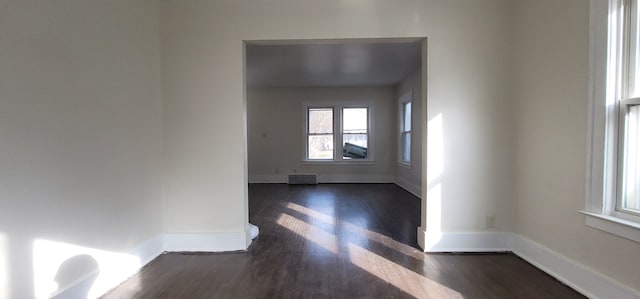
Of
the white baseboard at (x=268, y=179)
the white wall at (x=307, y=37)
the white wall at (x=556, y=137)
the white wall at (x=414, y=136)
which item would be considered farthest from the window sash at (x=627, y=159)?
the white baseboard at (x=268, y=179)

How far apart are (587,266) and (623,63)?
1326 mm

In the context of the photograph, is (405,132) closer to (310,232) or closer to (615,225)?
(310,232)

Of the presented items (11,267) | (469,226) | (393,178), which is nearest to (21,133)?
(11,267)

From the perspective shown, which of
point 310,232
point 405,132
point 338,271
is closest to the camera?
point 338,271

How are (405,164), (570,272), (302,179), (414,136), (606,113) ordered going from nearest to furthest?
(606,113), (570,272), (414,136), (405,164), (302,179)

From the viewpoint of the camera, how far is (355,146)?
774cm

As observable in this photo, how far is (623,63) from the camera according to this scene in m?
1.82

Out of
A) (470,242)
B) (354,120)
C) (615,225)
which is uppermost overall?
(354,120)

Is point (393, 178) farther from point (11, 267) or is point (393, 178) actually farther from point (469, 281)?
point (11, 267)

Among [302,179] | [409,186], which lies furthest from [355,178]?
[409,186]

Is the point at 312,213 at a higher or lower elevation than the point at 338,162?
lower

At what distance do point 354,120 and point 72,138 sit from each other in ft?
20.8

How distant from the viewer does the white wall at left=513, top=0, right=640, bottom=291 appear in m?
1.97

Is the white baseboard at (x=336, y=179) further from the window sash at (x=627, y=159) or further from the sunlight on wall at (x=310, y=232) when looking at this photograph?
the window sash at (x=627, y=159)
